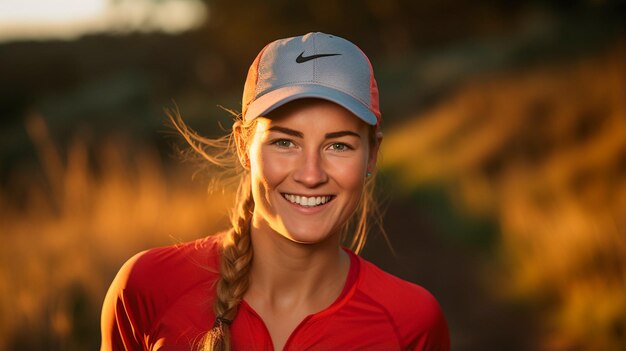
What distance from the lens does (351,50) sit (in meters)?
2.94

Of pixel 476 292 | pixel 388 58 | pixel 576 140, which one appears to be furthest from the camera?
pixel 388 58

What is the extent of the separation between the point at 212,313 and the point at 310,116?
0.80 metres

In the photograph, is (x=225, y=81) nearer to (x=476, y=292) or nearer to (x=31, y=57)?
(x=31, y=57)

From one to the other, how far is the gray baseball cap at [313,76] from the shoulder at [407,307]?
0.65m

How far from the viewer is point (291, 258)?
3.04 metres

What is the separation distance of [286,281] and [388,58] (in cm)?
2577

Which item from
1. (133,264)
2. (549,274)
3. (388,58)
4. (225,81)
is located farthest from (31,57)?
(133,264)

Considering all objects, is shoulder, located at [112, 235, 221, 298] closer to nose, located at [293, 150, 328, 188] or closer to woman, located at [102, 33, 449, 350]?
woman, located at [102, 33, 449, 350]

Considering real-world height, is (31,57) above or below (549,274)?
above

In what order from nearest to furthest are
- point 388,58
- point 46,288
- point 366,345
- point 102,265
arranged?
point 366,345
point 46,288
point 102,265
point 388,58

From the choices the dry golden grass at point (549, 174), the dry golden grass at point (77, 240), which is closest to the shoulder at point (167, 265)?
the dry golden grass at point (77, 240)

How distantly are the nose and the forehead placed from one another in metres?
0.09

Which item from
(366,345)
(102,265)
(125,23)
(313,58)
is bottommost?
(102,265)

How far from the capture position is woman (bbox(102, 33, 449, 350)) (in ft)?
9.25
